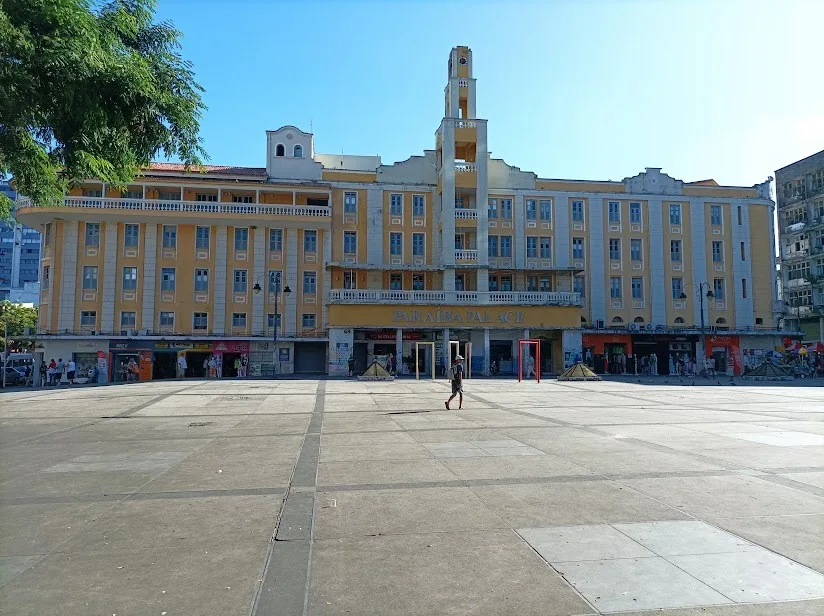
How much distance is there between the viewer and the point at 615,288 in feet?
152

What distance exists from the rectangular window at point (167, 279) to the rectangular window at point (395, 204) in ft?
56.4

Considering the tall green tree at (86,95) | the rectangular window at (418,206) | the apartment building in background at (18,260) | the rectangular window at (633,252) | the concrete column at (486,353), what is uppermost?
the apartment building in background at (18,260)

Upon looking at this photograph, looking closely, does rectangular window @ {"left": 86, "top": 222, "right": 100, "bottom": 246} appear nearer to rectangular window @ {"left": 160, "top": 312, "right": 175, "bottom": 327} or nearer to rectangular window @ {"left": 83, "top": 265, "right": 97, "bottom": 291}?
rectangular window @ {"left": 83, "top": 265, "right": 97, "bottom": 291}

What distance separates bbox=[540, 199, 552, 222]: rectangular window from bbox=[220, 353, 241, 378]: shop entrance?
26.6 meters

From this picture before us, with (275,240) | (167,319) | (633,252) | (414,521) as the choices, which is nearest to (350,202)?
(275,240)

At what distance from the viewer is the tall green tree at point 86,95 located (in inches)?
310

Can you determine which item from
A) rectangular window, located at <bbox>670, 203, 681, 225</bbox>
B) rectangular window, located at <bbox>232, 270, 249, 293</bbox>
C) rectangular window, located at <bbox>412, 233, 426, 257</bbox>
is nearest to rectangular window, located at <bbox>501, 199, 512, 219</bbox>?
rectangular window, located at <bbox>412, 233, 426, 257</bbox>

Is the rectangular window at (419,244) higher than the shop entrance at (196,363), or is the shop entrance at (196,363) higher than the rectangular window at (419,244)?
the rectangular window at (419,244)

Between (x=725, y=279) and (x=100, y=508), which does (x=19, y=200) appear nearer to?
(x=100, y=508)

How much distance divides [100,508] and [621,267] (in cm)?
4571

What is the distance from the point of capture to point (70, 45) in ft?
25.9

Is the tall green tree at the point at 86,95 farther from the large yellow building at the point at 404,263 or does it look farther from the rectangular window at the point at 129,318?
the rectangular window at the point at 129,318

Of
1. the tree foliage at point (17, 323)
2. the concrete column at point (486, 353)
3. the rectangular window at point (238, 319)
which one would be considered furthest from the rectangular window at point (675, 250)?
the tree foliage at point (17, 323)

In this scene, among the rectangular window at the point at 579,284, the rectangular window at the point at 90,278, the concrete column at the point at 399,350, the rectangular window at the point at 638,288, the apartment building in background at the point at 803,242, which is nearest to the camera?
the concrete column at the point at 399,350
